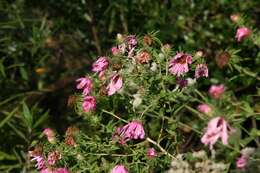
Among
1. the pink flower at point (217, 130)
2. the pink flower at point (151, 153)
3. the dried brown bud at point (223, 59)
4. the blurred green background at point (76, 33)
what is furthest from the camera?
the blurred green background at point (76, 33)

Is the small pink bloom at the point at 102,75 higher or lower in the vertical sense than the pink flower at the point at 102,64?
lower

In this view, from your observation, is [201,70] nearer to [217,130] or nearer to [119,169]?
[119,169]

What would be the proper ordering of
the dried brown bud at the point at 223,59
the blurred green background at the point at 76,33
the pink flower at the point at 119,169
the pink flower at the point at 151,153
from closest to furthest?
the pink flower at the point at 119,169
the pink flower at the point at 151,153
the dried brown bud at the point at 223,59
the blurred green background at the point at 76,33

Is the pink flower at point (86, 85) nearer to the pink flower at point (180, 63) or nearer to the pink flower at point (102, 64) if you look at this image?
the pink flower at point (102, 64)

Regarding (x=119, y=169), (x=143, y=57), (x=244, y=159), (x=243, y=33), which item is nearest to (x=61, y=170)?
(x=119, y=169)

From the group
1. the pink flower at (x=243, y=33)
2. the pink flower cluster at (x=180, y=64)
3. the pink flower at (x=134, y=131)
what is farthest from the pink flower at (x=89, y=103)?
the pink flower at (x=243, y=33)

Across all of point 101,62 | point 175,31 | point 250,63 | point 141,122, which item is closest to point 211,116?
point 141,122
